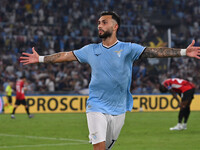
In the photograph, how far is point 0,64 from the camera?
31234 mm

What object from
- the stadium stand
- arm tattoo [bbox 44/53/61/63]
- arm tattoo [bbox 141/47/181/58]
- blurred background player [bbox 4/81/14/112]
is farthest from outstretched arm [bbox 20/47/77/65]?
the stadium stand

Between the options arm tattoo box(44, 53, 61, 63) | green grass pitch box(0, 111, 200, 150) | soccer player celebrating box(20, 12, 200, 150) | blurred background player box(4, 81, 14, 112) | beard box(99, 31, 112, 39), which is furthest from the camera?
blurred background player box(4, 81, 14, 112)

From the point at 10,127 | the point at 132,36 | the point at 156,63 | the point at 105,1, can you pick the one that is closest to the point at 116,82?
the point at 10,127

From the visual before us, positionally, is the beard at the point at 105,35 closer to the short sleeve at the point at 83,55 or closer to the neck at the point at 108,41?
the neck at the point at 108,41

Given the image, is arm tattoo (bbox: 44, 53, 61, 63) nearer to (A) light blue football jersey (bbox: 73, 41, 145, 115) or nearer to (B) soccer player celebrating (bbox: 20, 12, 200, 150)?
(B) soccer player celebrating (bbox: 20, 12, 200, 150)

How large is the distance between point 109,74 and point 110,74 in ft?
0.05

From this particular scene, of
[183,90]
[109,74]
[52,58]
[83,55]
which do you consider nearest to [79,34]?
[183,90]

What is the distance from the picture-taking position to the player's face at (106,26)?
776 centimetres

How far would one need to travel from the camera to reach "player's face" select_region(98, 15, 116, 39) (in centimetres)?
776

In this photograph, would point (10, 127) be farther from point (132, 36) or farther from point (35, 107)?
point (132, 36)

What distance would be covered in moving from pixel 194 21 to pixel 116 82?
34.3 m

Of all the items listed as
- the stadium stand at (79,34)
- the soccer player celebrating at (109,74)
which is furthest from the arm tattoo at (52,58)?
the stadium stand at (79,34)

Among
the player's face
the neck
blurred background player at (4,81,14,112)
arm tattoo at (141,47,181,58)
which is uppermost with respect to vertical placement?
the player's face

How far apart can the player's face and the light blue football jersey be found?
19 cm
